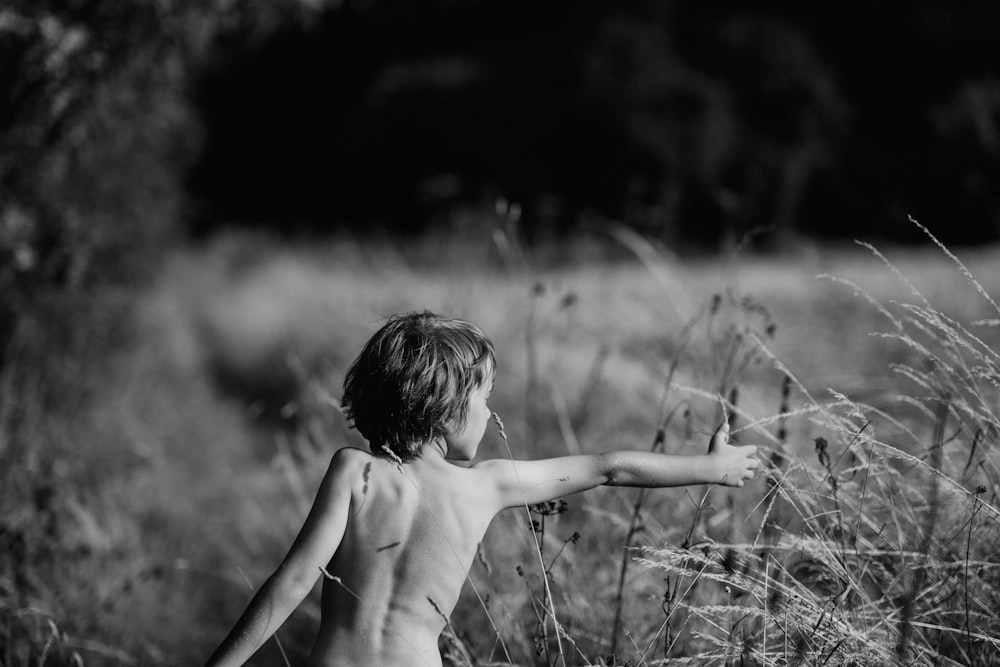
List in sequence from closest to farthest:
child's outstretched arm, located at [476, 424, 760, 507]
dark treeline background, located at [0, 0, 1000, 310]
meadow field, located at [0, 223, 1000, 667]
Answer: child's outstretched arm, located at [476, 424, 760, 507], meadow field, located at [0, 223, 1000, 667], dark treeline background, located at [0, 0, 1000, 310]

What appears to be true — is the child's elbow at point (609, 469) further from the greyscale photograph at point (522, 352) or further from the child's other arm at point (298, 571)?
the child's other arm at point (298, 571)

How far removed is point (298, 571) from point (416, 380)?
1.42 feet

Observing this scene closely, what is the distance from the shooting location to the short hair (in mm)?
1744

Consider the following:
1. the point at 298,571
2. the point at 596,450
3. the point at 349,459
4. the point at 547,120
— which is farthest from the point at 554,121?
the point at 298,571

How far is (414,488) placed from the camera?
1772 mm

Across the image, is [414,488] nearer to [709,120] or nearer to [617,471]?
[617,471]

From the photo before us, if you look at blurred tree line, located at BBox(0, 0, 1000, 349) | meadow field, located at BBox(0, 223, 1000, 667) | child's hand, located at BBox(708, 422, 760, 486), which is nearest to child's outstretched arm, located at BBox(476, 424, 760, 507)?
child's hand, located at BBox(708, 422, 760, 486)

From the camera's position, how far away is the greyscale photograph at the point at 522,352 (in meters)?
1.81

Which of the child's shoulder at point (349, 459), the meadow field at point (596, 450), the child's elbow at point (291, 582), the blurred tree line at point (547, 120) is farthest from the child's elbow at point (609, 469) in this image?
the blurred tree line at point (547, 120)

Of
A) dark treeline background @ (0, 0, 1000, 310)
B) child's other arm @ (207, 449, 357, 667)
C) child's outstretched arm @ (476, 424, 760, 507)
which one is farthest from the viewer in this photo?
dark treeline background @ (0, 0, 1000, 310)

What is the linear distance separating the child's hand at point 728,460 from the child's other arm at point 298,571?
75 cm

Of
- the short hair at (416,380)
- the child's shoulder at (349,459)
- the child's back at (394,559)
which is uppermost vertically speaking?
the short hair at (416,380)

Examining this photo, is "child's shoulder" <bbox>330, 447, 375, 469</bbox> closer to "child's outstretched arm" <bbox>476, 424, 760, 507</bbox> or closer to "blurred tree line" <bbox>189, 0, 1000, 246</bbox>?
"child's outstretched arm" <bbox>476, 424, 760, 507</bbox>

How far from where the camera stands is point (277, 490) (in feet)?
16.8
